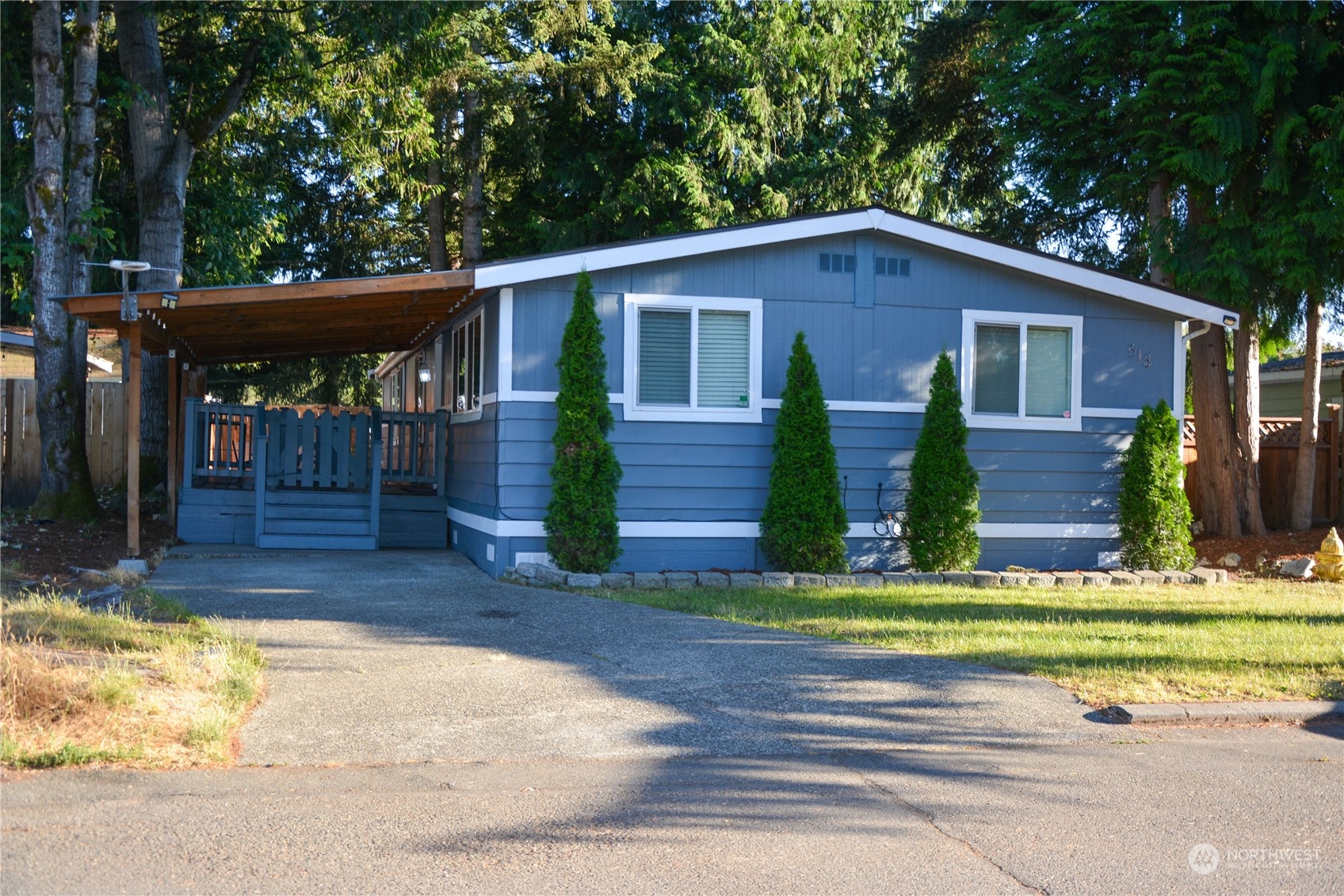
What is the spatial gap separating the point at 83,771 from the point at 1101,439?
11.1 metres

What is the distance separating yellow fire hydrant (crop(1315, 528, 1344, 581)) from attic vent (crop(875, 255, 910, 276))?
5.61 metres


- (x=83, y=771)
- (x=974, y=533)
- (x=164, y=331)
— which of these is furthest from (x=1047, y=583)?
(x=164, y=331)

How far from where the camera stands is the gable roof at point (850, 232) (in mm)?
11156

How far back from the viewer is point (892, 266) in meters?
12.4

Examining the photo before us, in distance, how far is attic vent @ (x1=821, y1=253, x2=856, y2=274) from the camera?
481 inches

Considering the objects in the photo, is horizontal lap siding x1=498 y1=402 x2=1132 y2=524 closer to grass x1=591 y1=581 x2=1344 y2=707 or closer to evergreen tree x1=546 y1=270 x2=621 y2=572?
evergreen tree x1=546 y1=270 x2=621 y2=572

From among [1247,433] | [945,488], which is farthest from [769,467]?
[1247,433]

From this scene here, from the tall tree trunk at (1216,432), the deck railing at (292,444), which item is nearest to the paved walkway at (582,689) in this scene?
the deck railing at (292,444)

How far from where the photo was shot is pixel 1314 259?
561 inches

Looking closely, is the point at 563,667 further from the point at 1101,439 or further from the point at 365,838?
the point at 1101,439

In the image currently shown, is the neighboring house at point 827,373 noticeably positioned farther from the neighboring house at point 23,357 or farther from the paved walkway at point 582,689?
the neighboring house at point 23,357

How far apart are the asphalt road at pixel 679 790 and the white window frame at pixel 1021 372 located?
5.44m
